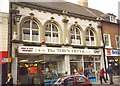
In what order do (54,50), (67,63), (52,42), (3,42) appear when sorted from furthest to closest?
(67,63) → (52,42) → (54,50) → (3,42)

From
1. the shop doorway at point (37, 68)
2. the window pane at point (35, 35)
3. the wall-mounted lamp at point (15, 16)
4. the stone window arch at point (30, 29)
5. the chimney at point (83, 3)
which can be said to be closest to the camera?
the wall-mounted lamp at point (15, 16)

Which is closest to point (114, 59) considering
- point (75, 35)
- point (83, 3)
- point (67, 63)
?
point (75, 35)

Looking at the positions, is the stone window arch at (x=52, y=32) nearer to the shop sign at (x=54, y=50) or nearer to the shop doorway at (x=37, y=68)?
the shop sign at (x=54, y=50)

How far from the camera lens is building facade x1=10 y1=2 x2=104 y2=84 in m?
19.1

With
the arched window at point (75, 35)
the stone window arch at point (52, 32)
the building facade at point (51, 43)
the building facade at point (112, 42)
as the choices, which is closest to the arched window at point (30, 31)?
the building facade at point (51, 43)

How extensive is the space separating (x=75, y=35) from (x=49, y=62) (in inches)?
175

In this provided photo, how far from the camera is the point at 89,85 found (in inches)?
546

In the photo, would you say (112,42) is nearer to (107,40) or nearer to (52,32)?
(107,40)

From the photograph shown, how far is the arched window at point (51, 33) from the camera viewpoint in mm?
21297

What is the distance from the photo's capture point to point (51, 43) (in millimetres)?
21078

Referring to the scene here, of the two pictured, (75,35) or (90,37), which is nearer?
(75,35)

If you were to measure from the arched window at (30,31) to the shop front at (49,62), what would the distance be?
1063 millimetres

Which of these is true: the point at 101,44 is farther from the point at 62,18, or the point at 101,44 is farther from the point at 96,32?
the point at 62,18

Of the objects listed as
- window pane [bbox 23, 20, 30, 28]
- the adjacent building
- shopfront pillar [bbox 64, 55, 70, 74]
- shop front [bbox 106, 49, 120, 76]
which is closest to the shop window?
the adjacent building
